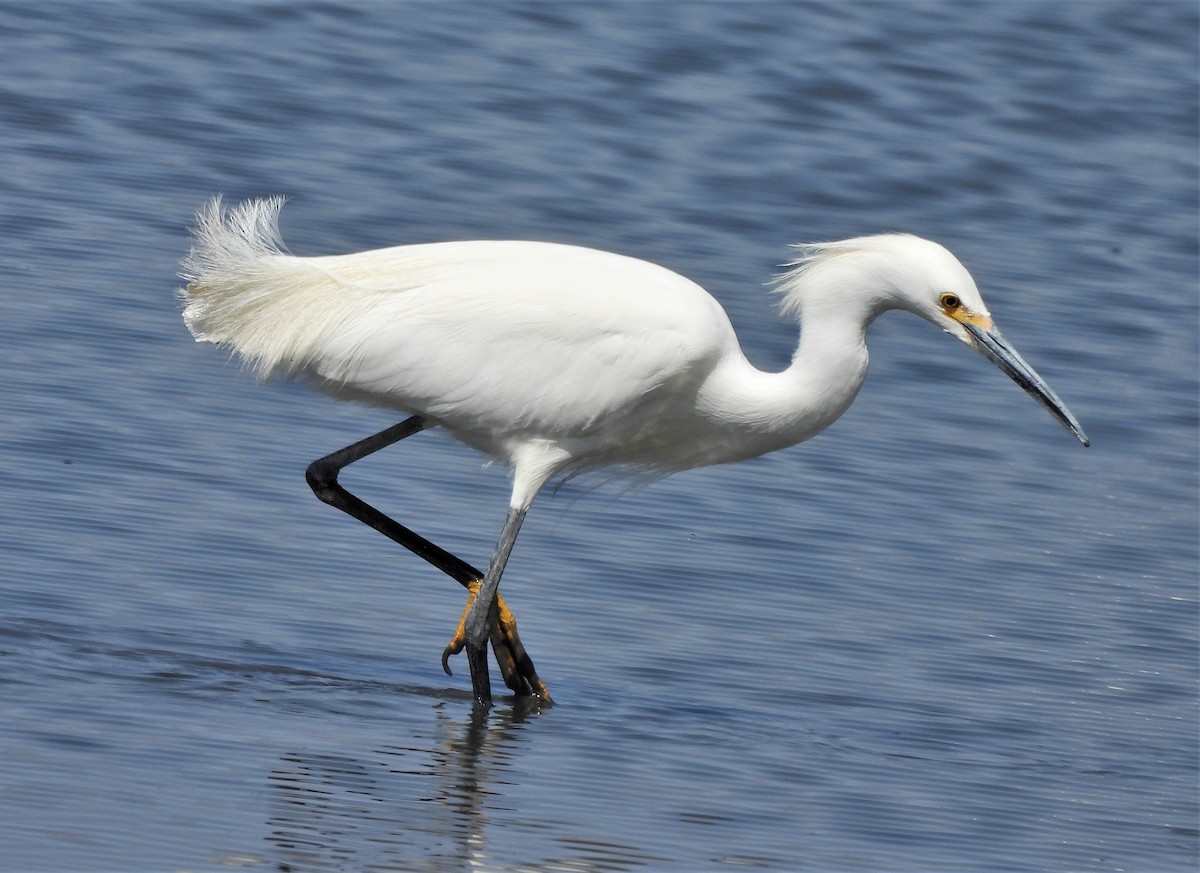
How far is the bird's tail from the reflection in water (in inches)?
55.3

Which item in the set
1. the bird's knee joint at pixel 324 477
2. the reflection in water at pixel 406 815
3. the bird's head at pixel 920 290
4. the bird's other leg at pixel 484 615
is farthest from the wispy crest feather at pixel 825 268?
the reflection in water at pixel 406 815

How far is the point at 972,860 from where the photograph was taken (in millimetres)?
5797

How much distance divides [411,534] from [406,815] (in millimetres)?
1756

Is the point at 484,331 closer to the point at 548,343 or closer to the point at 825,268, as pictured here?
the point at 548,343

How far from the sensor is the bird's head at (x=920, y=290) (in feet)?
21.7

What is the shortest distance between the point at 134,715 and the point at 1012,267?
697 centimetres

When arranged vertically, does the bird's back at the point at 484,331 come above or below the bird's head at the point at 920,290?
below

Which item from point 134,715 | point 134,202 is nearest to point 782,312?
point 134,715

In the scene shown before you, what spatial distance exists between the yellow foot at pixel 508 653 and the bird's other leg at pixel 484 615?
0.10 ft

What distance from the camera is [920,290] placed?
664cm

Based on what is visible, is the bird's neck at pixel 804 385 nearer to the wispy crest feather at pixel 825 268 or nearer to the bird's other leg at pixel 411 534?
the wispy crest feather at pixel 825 268

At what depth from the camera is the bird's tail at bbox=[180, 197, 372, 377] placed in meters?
6.83

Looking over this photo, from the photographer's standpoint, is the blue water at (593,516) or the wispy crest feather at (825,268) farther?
the wispy crest feather at (825,268)

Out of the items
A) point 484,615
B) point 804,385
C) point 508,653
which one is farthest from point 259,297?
point 804,385
